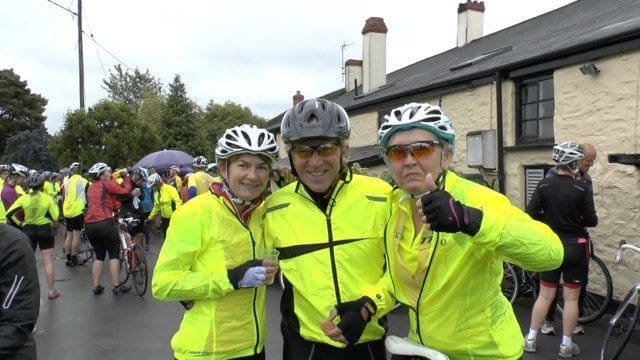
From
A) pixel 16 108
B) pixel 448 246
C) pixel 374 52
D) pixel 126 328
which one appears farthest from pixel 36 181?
pixel 16 108

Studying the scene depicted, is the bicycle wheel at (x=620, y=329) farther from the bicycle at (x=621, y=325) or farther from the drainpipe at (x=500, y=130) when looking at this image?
the drainpipe at (x=500, y=130)

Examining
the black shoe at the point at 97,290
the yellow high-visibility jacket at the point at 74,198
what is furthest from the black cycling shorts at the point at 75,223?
the black shoe at the point at 97,290

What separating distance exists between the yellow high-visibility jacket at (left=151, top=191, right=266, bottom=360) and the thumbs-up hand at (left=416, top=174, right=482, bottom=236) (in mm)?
1073

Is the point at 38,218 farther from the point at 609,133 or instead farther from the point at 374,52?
the point at 374,52

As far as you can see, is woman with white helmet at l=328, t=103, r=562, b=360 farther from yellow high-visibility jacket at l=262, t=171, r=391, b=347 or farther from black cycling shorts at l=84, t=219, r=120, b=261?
black cycling shorts at l=84, t=219, r=120, b=261

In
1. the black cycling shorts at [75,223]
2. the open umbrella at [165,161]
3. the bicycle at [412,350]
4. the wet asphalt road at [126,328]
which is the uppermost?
the open umbrella at [165,161]

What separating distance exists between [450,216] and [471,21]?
18893 mm

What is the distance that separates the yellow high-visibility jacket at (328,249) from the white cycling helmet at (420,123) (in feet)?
1.15

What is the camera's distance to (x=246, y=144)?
2551 millimetres

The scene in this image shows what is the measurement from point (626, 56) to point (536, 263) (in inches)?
237

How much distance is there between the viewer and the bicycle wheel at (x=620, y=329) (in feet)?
14.3

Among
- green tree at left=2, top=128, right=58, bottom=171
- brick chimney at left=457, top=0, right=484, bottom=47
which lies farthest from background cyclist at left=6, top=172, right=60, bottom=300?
green tree at left=2, top=128, right=58, bottom=171

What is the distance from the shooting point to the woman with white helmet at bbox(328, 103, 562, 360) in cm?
179

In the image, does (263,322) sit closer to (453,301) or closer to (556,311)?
(453,301)
